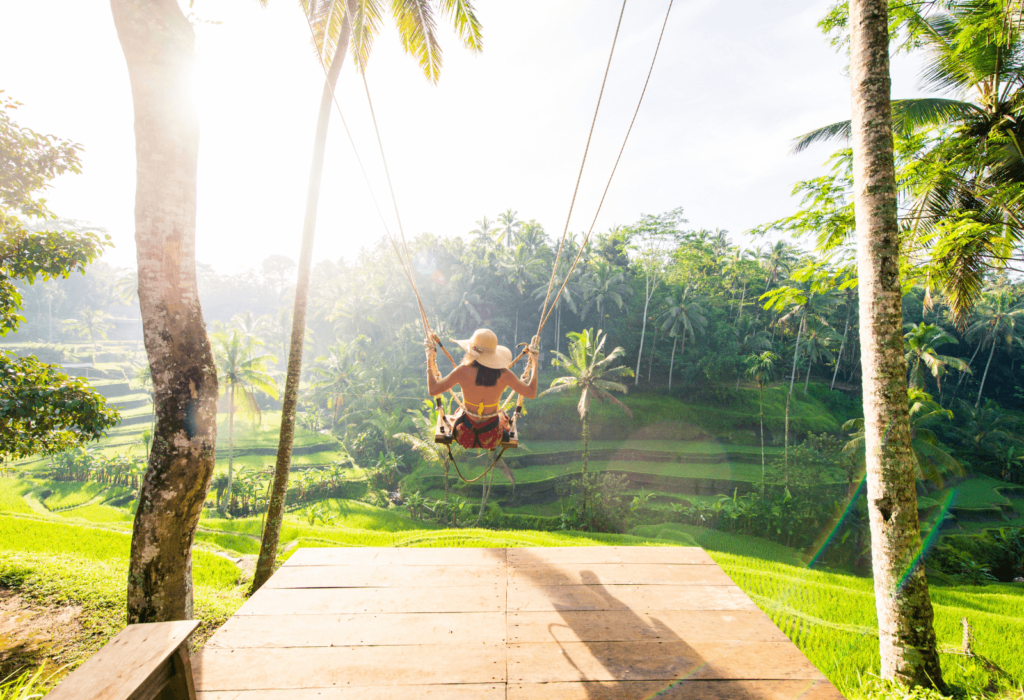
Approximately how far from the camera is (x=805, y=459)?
2231 centimetres

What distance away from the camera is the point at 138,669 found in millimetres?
1473

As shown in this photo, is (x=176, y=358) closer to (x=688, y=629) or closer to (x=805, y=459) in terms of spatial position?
(x=688, y=629)

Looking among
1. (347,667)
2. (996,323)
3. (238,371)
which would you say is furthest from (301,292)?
(996,323)

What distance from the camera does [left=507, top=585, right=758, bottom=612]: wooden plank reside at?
2785 millimetres

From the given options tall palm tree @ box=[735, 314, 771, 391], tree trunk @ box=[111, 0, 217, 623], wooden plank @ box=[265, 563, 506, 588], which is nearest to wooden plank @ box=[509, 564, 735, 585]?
wooden plank @ box=[265, 563, 506, 588]

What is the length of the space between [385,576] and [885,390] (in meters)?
3.99

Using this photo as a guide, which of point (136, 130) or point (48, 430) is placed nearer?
point (136, 130)

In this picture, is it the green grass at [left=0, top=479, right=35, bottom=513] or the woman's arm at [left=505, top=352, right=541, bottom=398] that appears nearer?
the woman's arm at [left=505, top=352, right=541, bottom=398]

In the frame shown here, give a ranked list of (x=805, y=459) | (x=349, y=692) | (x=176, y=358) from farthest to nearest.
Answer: (x=805, y=459)
(x=176, y=358)
(x=349, y=692)

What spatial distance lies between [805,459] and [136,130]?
2749 cm

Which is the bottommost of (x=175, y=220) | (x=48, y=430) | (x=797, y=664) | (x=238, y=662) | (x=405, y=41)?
(x=238, y=662)

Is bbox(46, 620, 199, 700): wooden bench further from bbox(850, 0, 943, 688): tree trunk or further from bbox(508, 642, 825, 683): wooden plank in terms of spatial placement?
bbox(850, 0, 943, 688): tree trunk

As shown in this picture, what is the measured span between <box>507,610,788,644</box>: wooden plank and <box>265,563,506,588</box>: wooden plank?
510 mm

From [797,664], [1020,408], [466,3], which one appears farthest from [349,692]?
[1020,408]
